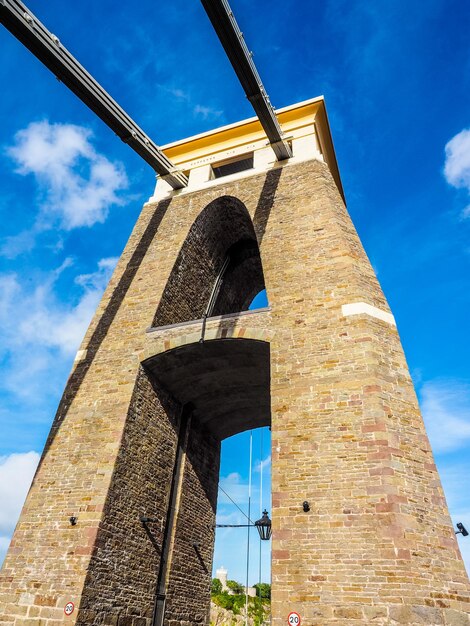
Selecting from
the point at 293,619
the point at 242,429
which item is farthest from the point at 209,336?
the point at 293,619

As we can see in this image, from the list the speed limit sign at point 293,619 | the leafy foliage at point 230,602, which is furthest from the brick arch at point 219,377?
the leafy foliage at point 230,602

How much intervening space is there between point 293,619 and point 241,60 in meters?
10.9

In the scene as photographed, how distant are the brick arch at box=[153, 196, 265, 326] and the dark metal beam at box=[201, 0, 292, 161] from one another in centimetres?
229

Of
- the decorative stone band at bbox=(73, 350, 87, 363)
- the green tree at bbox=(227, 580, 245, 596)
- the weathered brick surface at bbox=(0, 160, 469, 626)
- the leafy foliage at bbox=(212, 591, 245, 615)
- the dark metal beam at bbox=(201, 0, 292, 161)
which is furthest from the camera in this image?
the green tree at bbox=(227, 580, 245, 596)

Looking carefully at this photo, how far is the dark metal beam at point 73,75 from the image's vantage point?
9.84 metres

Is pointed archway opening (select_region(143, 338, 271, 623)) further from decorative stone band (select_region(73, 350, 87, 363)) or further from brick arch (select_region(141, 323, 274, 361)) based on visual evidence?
decorative stone band (select_region(73, 350, 87, 363))

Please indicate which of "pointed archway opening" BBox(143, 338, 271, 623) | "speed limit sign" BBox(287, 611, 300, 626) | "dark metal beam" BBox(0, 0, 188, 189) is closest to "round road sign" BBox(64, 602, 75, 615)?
"pointed archway opening" BBox(143, 338, 271, 623)

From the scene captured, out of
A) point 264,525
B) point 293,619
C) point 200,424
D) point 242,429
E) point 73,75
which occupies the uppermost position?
point 73,75

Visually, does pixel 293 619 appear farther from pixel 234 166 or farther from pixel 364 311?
pixel 234 166

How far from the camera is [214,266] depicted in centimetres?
1424

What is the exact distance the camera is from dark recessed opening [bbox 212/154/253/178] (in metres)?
14.9

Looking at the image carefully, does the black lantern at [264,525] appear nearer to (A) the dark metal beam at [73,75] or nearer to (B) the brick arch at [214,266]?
(B) the brick arch at [214,266]

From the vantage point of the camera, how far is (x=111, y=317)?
1163 cm

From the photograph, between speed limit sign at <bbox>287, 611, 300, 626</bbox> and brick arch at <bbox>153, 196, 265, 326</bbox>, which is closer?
speed limit sign at <bbox>287, 611, 300, 626</bbox>
